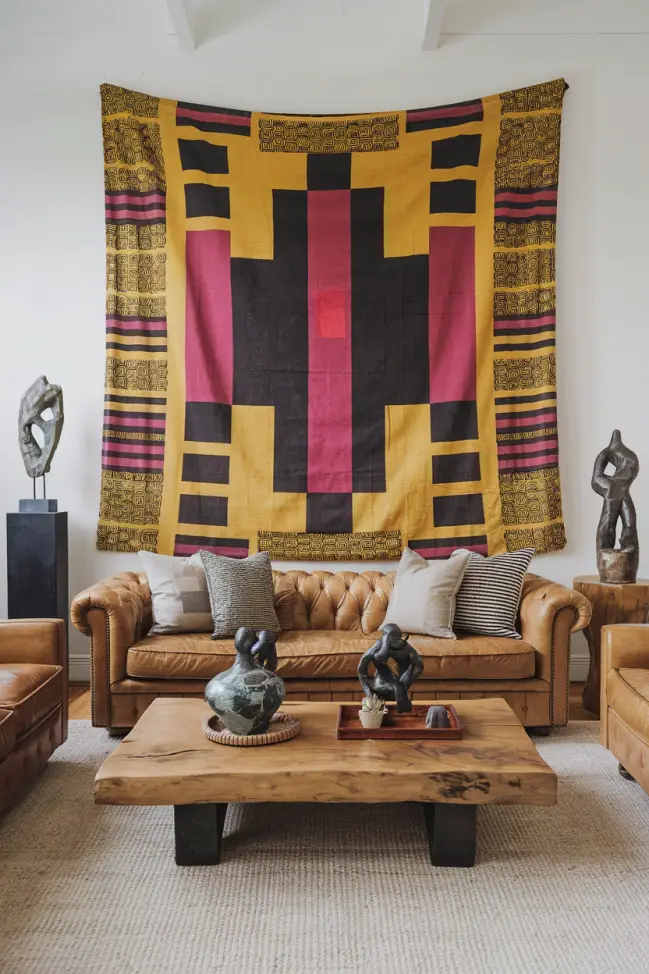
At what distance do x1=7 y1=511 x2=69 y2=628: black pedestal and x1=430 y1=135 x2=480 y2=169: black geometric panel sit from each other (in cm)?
281

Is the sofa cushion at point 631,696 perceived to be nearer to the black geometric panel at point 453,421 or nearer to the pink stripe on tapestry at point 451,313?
the black geometric panel at point 453,421

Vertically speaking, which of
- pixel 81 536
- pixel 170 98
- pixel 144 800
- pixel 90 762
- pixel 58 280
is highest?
pixel 170 98

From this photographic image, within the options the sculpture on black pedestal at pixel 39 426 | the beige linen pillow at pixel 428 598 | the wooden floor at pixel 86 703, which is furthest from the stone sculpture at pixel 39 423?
the beige linen pillow at pixel 428 598

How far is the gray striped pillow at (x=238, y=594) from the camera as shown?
368 centimetres

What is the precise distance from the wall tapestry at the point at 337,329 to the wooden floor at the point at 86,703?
2.57ft

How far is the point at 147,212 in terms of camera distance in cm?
456

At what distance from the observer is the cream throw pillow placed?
373 cm

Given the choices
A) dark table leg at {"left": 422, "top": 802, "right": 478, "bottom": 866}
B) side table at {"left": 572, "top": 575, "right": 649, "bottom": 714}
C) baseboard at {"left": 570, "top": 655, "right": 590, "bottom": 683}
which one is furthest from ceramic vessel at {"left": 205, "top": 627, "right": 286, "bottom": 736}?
baseboard at {"left": 570, "top": 655, "right": 590, "bottom": 683}

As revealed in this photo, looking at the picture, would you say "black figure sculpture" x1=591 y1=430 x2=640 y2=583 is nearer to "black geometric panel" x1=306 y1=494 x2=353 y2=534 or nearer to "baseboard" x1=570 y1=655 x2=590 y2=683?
"baseboard" x1=570 y1=655 x2=590 y2=683

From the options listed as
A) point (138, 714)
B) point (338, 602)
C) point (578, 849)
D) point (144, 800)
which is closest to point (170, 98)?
point (338, 602)

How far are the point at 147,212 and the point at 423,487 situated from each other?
2147 millimetres

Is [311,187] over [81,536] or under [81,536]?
over

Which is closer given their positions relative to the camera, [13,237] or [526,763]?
[526,763]

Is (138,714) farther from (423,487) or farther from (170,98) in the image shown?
(170,98)
